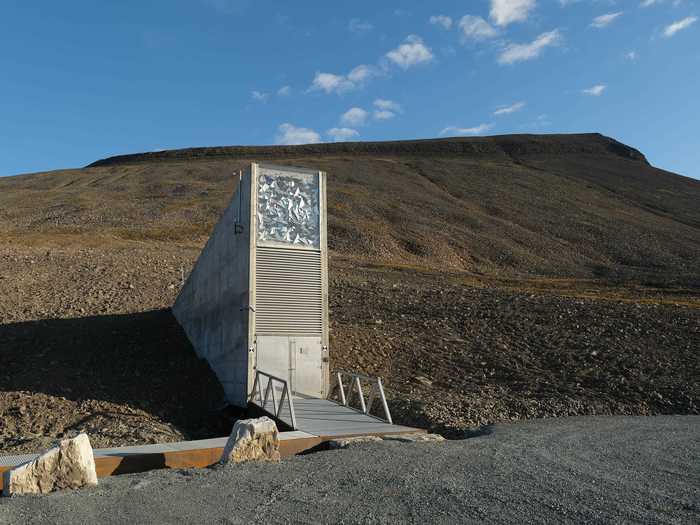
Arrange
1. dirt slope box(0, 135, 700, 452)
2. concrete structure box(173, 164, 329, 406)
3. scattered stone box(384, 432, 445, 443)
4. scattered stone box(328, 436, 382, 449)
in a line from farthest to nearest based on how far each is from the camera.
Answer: dirt slope box(0, 135, 700, 452) < concrete structure box(173, 164, 329, 406) < scattered stone box(384, 432, 445, 443) < scattered stone box(328, 436, 382, 449)

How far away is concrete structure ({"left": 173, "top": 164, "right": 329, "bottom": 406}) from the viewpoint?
13031 millimetres

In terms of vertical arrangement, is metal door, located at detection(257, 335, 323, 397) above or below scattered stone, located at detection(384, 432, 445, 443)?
above

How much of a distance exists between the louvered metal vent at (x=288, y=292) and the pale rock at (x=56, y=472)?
6655mm

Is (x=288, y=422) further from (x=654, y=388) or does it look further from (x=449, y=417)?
(x=654, y=388)

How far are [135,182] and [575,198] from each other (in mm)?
46935

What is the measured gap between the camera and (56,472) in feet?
20.6

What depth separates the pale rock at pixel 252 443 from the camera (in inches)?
293

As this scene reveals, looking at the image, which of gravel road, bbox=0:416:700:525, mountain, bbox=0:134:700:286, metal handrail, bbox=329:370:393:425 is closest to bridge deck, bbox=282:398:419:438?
metal handrail, bbox=329:370:393:425

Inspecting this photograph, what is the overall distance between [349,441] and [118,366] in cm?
879

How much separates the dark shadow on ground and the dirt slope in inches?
2.6

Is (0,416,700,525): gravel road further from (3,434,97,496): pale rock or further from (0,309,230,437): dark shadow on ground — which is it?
(0,309,230,437): dark shadow on ground

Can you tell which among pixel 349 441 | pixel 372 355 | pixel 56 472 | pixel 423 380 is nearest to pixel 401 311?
pixel 372 355

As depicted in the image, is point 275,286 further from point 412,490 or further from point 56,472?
point 412,490

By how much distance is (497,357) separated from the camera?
1705cm
